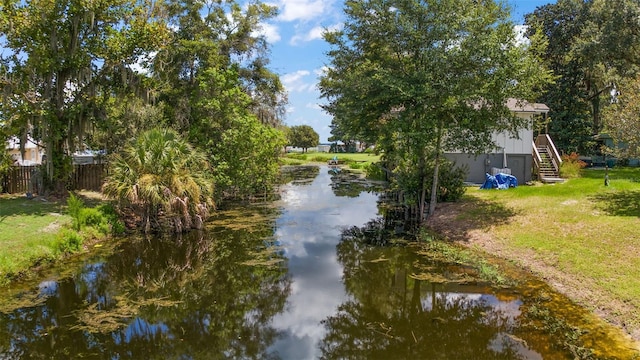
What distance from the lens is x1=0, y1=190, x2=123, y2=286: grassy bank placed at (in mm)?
10531

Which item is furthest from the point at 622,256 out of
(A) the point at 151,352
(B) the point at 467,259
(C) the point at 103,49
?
(C) the point at 103,49

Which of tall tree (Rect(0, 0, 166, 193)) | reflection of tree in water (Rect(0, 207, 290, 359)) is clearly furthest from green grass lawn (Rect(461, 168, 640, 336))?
tall tree (Rect(0, 0, 166, 193))

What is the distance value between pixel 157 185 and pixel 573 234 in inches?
558

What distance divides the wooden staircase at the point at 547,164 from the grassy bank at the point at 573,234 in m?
3.19

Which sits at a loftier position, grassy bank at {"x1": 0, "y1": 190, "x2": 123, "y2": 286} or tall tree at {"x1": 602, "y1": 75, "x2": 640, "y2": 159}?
tall tree at {"x1": 602, "y1": 75, "x2": 640, "y2": 159}

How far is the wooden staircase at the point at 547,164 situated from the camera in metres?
23.7

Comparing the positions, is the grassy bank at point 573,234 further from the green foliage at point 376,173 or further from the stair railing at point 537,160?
the green foliage at point 376,173

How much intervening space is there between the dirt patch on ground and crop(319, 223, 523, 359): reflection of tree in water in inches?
79.9

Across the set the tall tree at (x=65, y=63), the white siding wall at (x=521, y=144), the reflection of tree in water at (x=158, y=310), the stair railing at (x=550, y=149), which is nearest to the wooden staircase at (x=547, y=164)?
the stair railing at (x=550, y=149)

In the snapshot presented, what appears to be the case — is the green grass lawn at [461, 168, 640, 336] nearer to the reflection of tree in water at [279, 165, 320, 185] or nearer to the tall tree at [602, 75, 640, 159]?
the tall tree at [602, 75, 640, 159]

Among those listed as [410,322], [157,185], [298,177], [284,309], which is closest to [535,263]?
[410,322]

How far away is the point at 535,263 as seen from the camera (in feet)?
37.3

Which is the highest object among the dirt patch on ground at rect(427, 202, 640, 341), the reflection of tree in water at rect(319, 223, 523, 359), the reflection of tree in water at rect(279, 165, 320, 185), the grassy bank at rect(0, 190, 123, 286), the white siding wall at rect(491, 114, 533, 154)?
the white siding wall at rect(491, 114, 533, 154)

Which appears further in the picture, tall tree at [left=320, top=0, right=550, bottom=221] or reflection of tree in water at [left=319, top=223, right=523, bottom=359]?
tall tree at [left=320, top=0, right=550, bottom=221]
